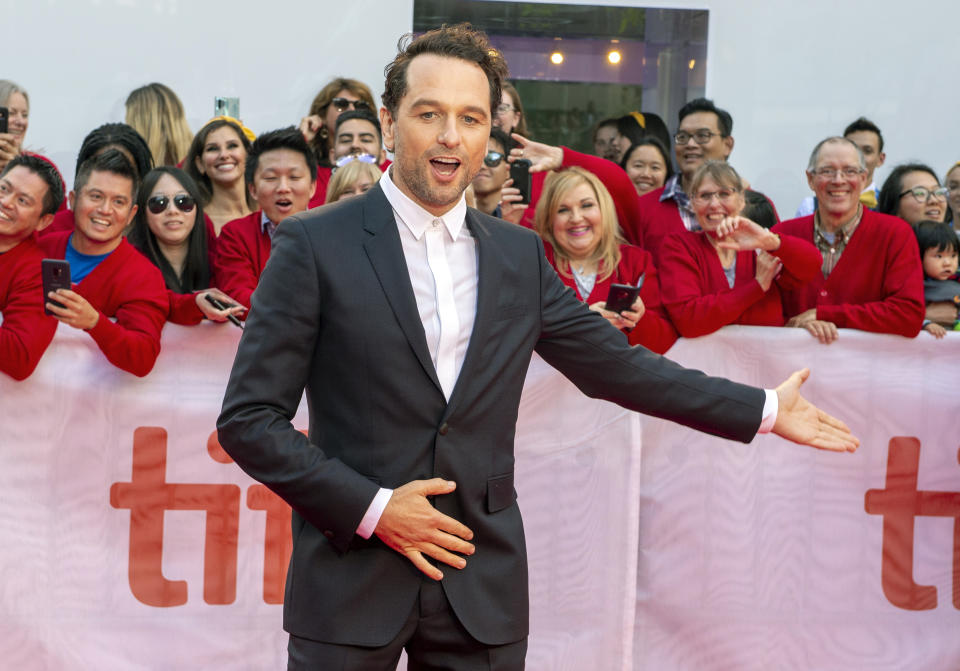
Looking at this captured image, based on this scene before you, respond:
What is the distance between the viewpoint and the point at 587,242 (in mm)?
4531

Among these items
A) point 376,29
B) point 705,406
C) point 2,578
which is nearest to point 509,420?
point 705,406

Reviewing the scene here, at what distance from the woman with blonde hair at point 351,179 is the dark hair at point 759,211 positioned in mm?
1920

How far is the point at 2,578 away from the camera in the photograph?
3791mm

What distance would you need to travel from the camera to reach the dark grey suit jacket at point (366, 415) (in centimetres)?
210

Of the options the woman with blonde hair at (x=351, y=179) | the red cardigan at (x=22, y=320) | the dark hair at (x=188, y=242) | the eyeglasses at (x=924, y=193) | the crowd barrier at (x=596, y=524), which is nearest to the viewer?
the red cardigan at (x=22, y=320)

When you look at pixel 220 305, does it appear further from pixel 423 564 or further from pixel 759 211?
pixel 759 211

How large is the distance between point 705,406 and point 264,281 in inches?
38.7

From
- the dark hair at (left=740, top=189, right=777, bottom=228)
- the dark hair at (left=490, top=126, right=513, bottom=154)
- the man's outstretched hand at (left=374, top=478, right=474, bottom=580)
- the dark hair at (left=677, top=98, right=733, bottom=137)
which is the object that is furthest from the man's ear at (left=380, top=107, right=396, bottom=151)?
the dark hair at (left=677, top=98, right=733, bottom=137)

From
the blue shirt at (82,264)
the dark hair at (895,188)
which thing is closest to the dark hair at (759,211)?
the dark hair at (895,188)

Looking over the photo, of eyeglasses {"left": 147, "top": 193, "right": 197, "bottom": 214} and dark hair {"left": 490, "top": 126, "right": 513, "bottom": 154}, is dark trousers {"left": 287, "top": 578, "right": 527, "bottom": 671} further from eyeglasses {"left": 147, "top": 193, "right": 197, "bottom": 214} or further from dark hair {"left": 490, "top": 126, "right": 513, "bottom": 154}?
dark hair {"left": 490, "top": 126, "right": 513, "bottom": 154}

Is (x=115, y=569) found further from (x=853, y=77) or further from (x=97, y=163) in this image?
(x=853, y=77)

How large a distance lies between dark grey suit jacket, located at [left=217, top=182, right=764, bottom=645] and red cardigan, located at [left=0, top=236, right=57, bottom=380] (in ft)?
6.10

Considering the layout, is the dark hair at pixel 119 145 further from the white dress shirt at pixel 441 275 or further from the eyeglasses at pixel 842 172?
the white dress shirt at pixel 441 275

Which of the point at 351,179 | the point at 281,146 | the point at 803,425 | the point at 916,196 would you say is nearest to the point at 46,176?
the point at 281,146
